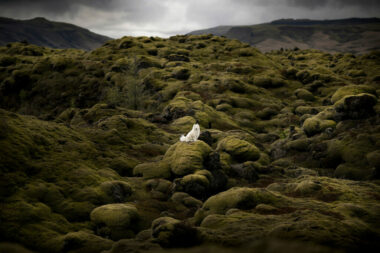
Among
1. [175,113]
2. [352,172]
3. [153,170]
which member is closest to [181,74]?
[175,113]

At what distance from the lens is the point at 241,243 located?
10.1m

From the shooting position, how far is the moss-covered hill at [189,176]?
11414 millimetres

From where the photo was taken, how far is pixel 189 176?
22094mm

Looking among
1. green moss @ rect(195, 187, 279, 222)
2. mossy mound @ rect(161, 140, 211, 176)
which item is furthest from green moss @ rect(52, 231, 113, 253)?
mossy mound @ rect(161, 140, 211, 176)

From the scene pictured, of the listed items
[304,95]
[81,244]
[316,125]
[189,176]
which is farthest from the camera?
[304,95]

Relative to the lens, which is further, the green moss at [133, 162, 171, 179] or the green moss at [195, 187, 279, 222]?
the green moss at [133, 162, 171, 179]

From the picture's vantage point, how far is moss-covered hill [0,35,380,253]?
11.4 metres

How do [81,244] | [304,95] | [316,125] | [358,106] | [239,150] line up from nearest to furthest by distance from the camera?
[81,244]
[239,150]
[358,106]
[316,125]
[304,95]

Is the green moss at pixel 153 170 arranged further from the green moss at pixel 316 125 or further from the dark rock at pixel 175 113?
the green moss at pixel 316 125

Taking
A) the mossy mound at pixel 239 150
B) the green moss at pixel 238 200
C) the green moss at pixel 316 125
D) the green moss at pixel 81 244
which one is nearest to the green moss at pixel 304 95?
the green moss at pixel 316 125

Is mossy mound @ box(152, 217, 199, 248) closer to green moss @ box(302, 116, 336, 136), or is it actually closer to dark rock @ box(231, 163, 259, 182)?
dark rock @ box(231, 163, 259, 182)

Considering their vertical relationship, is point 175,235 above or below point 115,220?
above

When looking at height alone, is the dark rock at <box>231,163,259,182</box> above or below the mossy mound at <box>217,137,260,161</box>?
below

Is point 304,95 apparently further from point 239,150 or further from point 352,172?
point 239,150
